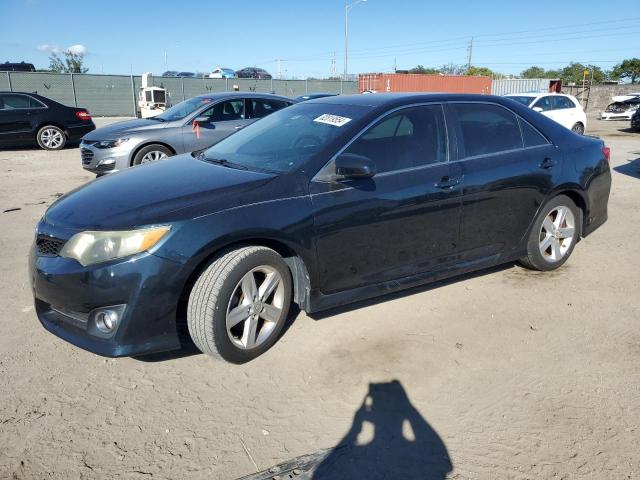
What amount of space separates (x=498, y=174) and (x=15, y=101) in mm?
13142

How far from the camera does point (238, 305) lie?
330 centimetres

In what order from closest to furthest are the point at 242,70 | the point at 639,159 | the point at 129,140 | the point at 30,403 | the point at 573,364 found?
the point at 30,403 → the point at 573,364 → the point at 129,140 → the point at 639,159 → the point at 242,70

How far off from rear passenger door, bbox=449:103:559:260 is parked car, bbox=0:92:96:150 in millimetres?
12554

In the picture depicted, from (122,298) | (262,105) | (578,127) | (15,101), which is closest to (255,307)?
(122,298)

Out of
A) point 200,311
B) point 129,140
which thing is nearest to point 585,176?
point 200,311

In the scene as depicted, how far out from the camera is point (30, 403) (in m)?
2.97

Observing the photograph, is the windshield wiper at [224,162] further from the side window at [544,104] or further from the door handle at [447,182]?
the side window at [544,104]

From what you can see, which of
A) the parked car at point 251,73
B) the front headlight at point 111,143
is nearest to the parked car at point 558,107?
the front headlight at point 111,143

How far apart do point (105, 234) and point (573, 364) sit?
293 cm

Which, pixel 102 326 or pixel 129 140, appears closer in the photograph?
pixel 102 326

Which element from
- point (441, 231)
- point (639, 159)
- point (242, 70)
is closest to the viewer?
point (441, 231)

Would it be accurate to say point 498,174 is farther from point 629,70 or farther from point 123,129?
point 629,70

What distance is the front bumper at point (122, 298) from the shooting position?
2936 millimetres

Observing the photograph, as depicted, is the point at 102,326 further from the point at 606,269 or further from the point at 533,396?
the point at 606,269
